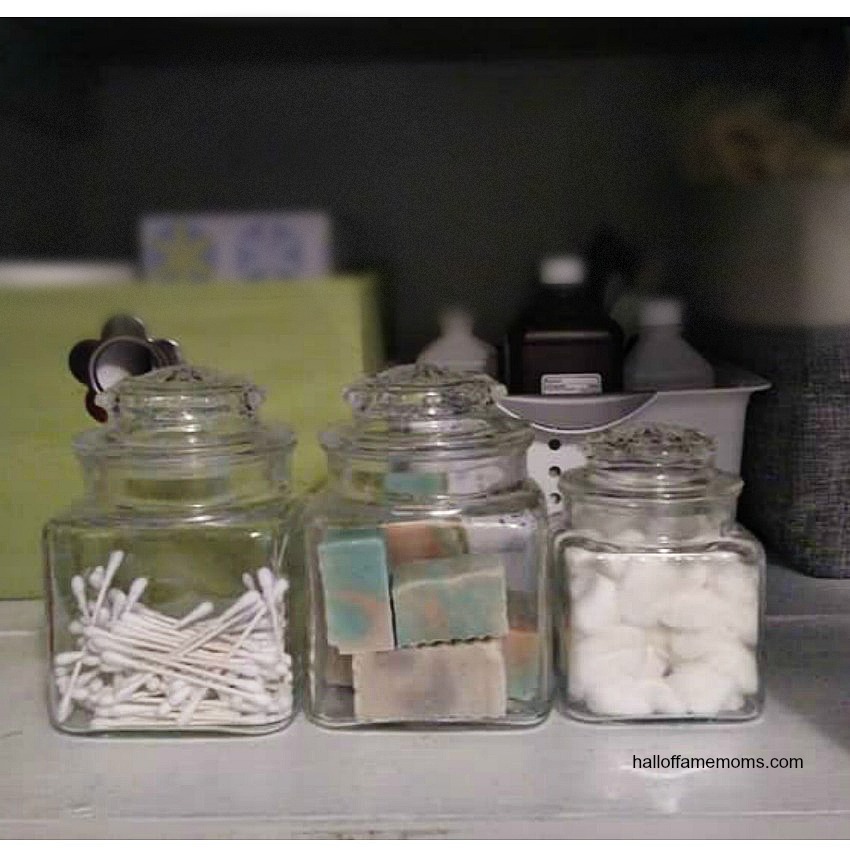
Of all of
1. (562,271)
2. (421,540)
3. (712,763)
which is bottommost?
(712,763)

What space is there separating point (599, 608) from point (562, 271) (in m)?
0.37

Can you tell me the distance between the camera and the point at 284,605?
0.67 metres

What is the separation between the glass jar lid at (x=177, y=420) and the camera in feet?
2.23

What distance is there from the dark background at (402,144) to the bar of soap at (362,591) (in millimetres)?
326

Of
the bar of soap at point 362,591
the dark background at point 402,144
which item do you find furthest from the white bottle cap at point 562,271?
the bar of soap at point 362,591

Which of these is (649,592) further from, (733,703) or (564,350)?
(564,350)

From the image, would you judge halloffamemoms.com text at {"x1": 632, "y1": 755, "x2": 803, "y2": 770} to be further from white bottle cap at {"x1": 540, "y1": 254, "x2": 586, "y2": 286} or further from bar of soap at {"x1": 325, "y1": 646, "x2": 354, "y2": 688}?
white bottle cap at {"x1": 540, "y1": 254, "x2": 586, "y2": 286}

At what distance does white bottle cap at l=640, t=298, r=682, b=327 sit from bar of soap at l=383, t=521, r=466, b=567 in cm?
34

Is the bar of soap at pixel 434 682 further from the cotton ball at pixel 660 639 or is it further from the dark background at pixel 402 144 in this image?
the dark background at pixel 402 144

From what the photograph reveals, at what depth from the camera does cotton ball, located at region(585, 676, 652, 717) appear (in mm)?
646

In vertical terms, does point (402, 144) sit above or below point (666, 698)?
above

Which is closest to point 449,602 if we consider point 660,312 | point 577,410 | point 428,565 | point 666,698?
point 428,565

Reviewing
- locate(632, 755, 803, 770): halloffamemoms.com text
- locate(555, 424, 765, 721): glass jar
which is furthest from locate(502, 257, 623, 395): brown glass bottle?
locate(632, 755, 803, 770): halloffamemoms.com text

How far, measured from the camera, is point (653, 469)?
669 mm
